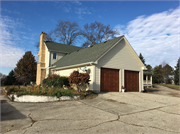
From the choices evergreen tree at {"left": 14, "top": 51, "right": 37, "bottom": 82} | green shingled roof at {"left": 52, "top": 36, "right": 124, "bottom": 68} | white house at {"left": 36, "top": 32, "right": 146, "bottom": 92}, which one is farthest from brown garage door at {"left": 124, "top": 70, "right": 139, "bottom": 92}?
evergreen tree at {"left": 14, "top": 51, "right": 37, "bottom": 82}

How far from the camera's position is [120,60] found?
1446 centimetres

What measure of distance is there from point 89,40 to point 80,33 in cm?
407

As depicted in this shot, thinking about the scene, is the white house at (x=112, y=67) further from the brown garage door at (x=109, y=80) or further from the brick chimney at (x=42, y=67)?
the brick chimney at (x=42, y=67)

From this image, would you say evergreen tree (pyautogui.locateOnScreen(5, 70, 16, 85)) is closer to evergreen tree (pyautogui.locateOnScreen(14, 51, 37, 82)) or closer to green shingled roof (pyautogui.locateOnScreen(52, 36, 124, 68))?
evergreen tree (pyautogui.locateOnScreen(14, 51, 37, 82))

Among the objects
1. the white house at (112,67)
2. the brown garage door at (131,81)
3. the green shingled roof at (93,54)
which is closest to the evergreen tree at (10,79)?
the white house at (112,67)

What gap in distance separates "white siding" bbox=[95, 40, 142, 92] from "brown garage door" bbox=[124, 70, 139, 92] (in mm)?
577

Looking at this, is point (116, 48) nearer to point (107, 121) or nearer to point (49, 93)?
point (49, 93)

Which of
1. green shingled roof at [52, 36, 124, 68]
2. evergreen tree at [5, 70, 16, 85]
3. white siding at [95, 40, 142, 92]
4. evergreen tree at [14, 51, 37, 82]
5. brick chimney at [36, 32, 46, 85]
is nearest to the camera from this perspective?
white siding at [95, 40, 142, 92]

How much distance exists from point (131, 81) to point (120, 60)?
2956 millimetres

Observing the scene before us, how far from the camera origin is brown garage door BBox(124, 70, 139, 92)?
49.0ft

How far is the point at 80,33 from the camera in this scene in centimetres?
4103

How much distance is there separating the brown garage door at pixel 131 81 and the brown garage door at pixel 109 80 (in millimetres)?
1576

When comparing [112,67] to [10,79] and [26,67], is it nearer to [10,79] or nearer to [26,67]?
[26,67]

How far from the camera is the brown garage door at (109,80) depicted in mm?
12867
